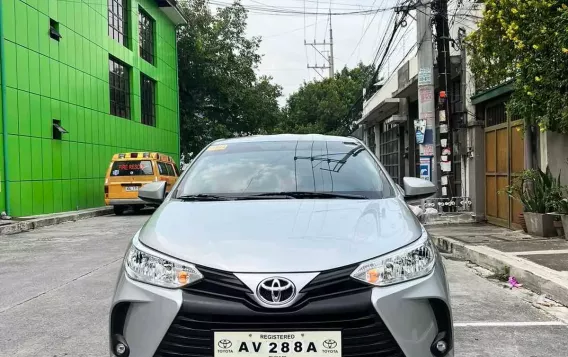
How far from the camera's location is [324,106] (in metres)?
44.3

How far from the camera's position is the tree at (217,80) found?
32.4m

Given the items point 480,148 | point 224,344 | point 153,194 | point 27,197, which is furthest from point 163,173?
point 224,344

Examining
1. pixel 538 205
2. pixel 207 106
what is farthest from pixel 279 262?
pixel 207 106

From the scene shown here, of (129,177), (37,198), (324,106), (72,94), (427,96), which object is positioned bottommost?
(37,198)

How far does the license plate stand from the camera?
236cm

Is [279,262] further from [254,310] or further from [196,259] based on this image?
[196,259]

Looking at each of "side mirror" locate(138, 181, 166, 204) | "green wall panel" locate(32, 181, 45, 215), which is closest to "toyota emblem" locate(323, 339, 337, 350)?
"side mirror" locate(138, 181, 166, 204)

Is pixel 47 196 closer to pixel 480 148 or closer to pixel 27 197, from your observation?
pixel 27 197

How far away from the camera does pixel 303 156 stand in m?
3.92

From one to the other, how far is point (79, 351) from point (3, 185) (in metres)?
11.5

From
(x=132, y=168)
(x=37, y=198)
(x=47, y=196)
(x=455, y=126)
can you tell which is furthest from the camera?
(x=132, y=168)

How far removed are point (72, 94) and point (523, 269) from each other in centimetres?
1591

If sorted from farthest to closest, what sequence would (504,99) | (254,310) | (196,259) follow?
(504,99) < (196,259) < (254,310)

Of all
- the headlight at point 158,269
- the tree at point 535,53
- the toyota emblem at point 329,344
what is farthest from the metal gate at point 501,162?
the headlight at point 158,269
